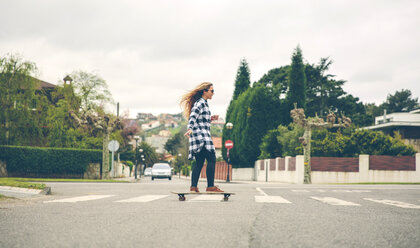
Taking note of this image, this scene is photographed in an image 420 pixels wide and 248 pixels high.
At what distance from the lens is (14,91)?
110 feet

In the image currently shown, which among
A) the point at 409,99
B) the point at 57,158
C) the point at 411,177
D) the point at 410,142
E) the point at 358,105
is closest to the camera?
the point at 411,177

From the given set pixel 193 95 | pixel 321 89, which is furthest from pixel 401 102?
pixel 193 95

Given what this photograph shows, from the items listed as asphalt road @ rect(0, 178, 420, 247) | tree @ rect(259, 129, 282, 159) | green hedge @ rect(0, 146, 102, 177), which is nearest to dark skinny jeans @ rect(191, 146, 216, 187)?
asphalt road @ rect(0, 178, 420, 247)

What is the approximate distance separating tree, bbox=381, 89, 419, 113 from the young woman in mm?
83085

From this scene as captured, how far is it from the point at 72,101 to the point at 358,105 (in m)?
38.1

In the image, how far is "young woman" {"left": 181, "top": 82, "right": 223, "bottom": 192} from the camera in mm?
8062

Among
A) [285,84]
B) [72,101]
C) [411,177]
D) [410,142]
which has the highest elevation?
[285,84]

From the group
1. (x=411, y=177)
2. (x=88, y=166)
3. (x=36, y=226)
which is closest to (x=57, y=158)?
(x=88, y=166)

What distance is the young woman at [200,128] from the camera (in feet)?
26.5

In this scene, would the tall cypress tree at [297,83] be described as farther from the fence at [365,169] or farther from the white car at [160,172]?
the fence at [365,169]

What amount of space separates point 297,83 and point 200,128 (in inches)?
1746

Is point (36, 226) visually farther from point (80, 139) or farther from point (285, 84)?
point (285, 84)

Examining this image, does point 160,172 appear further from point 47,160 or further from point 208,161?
point 208,161

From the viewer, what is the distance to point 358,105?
62.5 metres
